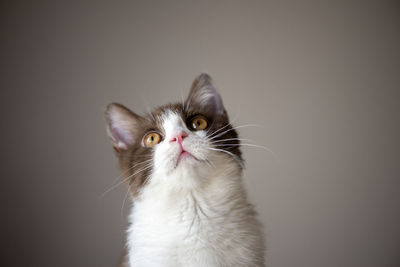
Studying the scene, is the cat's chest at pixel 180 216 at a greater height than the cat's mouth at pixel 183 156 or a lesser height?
lesser

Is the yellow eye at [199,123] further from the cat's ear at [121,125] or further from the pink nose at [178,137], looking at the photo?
the cat's ear at [121,125]

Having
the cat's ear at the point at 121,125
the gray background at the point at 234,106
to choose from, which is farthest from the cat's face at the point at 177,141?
the gray background at the point at 234,106

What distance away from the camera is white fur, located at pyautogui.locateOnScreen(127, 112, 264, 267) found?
3.31 ft

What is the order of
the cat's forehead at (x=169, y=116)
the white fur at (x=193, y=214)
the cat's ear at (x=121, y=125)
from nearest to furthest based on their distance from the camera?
the white fur at (x=193, y=214) < the cat's forehead at (x=169, y=116) < the cat's ear at (x=121, y=125)

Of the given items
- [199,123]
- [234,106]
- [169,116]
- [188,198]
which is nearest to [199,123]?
[199,123]

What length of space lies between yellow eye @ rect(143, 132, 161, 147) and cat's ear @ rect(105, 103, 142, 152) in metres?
0.14

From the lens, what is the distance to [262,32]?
2.27 metres

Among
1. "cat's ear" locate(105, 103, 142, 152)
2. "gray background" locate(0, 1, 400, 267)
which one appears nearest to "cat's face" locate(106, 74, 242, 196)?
"cat's ear" locate(105, 103, 142, 152)

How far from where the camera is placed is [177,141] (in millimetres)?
1018

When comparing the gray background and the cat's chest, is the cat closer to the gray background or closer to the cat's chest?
the cat's chest

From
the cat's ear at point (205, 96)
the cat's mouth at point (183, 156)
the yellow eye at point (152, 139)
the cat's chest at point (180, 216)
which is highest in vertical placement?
the cat's ear at point (205, 96)

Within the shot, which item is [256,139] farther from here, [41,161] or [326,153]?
[41,161]

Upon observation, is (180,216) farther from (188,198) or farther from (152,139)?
(152,139)

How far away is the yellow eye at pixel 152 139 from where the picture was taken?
1146 millimetres
